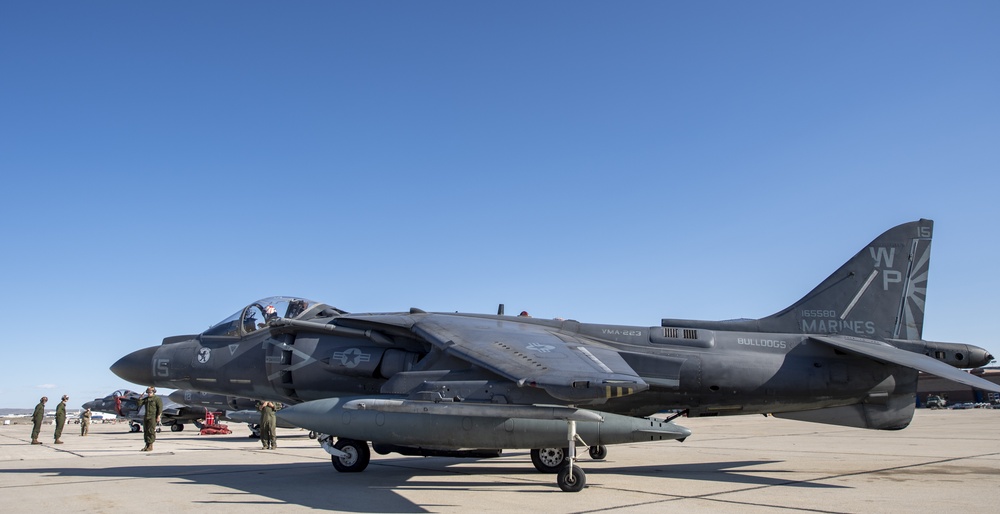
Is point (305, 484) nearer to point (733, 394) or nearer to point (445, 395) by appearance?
point (445, 395)

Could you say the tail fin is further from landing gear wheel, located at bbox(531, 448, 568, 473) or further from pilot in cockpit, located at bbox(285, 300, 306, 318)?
pilot in cockpit, located at bbox(285, 300, 306, 318)

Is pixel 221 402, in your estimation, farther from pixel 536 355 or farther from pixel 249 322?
pixel 536 355

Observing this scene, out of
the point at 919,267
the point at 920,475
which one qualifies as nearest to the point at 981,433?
the point at 919,267

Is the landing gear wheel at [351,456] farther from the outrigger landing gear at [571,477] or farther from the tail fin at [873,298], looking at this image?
the tail fin at [873,298]

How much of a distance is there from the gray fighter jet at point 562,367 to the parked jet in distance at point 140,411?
69.4ft

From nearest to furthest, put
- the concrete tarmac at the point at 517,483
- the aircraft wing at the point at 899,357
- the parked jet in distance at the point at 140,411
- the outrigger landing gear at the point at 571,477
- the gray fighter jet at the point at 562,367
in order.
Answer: the concrete tarmac at the point at 517,483 → the outrigger landing gear at the point at 571,477 → the gray fighter jet at the point at 562,367 → the aircraft wing at the point at 899,357 → the parked jet in distance at the point at 140,411

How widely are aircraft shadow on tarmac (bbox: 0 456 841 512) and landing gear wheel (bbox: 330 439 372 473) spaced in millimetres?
117

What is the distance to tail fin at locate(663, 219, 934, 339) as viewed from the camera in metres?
12.9

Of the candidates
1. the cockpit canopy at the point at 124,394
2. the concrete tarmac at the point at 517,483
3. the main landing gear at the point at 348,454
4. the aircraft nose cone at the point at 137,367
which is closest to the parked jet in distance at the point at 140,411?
the cockpit canopy at the point at 124,394

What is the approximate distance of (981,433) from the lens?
21.9 meters

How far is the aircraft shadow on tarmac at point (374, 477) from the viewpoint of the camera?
8.84 m

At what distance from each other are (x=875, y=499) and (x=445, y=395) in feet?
18.2

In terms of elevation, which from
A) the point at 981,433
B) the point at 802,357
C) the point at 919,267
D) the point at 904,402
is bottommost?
the point at 981,433

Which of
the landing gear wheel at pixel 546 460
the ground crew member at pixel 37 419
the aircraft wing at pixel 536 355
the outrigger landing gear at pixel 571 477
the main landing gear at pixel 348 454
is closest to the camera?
the aircraft wing at pixel 536 355
